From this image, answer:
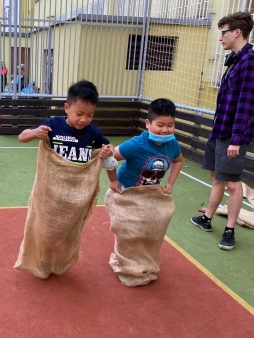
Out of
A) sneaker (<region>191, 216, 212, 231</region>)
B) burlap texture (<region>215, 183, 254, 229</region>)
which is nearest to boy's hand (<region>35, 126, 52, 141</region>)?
sneaker (<region>191, 216, 212, 231</region>)

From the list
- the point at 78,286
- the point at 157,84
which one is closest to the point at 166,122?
the point at 78,286

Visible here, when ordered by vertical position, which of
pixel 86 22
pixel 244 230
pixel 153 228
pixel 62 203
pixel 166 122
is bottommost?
pixel 244 230

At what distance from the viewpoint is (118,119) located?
945 centimetres

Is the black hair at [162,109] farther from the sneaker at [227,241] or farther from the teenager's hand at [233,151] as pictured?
the sneaker at [227,241]

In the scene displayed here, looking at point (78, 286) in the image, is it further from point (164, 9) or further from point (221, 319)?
point (164, 9)

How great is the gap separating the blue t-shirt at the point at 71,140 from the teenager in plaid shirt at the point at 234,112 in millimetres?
1486

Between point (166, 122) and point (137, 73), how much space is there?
6.88 metres

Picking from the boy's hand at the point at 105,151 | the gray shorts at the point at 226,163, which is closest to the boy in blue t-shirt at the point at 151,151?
the boy's hand at the point at 105,151

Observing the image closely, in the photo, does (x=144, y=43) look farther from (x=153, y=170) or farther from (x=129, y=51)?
(x=153, y=170)

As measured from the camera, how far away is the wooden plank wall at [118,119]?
7469mm

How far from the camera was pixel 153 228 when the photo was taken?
2.98 m

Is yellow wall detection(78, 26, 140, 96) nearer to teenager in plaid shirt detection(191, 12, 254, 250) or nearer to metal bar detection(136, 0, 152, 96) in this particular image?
metal bar detection(136, 0, 152, 96)

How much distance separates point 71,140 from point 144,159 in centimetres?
56

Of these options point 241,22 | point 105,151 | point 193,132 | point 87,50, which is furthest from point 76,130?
point 87,50
